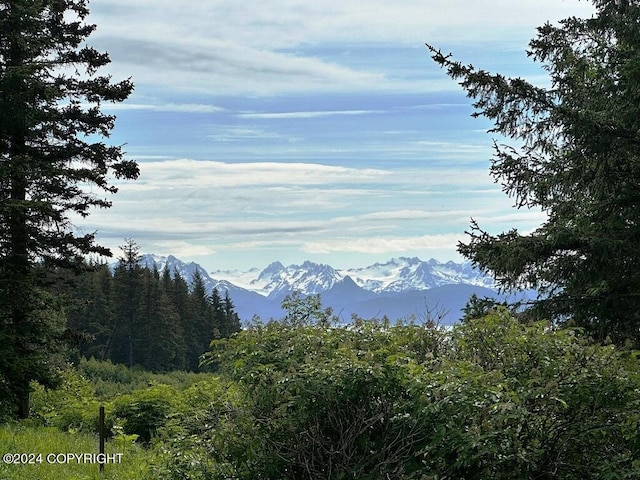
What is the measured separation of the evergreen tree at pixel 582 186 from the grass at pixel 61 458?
20.1 ft

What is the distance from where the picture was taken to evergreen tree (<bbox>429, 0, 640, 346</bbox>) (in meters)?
8.33

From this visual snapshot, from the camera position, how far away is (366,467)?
5.18 metres

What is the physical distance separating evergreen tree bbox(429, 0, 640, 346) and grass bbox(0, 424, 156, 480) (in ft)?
20.1

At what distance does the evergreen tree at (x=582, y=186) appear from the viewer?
833cm

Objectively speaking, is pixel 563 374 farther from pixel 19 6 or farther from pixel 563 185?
pixel 19 6

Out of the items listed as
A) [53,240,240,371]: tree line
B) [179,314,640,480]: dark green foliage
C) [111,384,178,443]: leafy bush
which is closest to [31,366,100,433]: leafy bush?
[111,384,178,443]: leafy bush

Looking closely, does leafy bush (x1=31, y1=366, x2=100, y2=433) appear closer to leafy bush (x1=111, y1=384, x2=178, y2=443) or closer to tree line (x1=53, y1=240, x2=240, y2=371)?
leafy bush (x1=111, y1=384, x2=178, y2=443)

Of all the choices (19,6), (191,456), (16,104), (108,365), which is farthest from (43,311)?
(108,365)

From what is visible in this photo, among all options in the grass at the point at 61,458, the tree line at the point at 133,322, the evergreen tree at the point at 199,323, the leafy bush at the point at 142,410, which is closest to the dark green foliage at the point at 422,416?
the grass at the point at 61,458

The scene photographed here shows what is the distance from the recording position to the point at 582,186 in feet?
29.2

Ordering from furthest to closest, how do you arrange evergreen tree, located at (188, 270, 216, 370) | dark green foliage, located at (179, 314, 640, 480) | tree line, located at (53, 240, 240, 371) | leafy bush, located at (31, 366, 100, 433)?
evergreen tree, located at (188, 270, 216, 370) < tree line, located at (53, 240, 240, 371) < leafy bush, located at (31, 366, 100, 433) < dark green foliage, located at (179, 314, 640, 480)

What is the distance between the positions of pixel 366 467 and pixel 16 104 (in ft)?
37.6

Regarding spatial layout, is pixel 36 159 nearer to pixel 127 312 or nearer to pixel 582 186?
pixel 582 186

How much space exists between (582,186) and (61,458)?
8.70 metres
